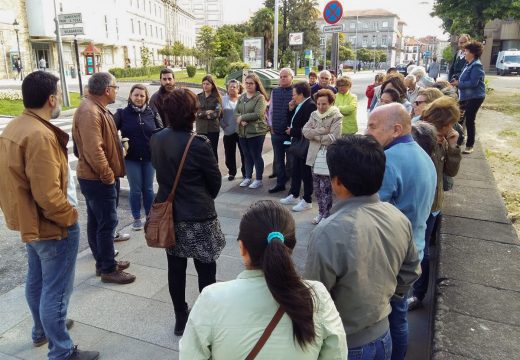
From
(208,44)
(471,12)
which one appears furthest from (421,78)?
(208,44)

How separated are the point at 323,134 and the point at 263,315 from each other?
4062 mm

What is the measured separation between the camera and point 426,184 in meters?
2.38

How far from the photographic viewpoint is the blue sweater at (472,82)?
708cm

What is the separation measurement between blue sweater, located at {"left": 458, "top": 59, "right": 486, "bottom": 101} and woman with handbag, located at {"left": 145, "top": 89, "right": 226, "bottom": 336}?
594cm

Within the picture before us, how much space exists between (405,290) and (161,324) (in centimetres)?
207

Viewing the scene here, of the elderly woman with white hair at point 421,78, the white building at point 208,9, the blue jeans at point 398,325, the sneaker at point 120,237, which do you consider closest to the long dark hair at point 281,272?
the blue jeans at point 398,325

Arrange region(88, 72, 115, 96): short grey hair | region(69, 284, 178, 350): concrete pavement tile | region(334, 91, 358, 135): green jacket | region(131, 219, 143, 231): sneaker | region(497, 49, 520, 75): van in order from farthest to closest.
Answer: region(497, 49, 520, 75): van, region(334, 91, 358, 135): green jacket, region(131, 219, 143, 231): sneaker, region(88, 72, 115, 96): short grey hair, region(69, 284, 178, 350): concrete pavement tile

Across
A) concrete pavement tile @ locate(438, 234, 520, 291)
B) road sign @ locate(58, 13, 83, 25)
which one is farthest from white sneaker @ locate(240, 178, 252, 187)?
road sign @ locate(58, 13, 83, 25)

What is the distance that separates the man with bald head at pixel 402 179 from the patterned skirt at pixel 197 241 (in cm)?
129

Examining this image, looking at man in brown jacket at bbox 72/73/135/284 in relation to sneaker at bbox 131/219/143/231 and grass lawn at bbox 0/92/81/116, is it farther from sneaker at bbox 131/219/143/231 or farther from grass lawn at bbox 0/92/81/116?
grass lawn at bbox 0/92/81/116

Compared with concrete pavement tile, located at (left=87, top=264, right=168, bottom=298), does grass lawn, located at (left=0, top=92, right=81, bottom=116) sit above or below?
above

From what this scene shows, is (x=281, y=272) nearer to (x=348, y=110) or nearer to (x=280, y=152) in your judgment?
(x=280, y=152)

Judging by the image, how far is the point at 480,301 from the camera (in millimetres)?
2883

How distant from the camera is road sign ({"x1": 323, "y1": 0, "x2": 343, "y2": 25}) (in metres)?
7.98
